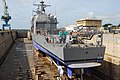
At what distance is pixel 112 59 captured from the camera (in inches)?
589

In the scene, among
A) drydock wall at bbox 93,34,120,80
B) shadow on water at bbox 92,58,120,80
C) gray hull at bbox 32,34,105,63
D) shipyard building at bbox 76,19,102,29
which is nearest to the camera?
gray hull at bbox 32,34,105,63

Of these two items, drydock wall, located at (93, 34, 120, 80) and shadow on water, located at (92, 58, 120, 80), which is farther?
drydock wall, located at (93, 34, 120, 80)

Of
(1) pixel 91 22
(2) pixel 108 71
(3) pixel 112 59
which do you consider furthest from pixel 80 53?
(1) pixel 91 22

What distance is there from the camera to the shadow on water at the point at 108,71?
13.9m

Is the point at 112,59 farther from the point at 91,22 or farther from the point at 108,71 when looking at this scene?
the point at 91,22

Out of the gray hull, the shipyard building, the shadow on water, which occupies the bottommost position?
the shadow on water

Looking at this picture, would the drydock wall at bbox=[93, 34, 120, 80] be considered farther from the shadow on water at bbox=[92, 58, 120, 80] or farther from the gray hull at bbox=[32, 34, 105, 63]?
the gray hull at bbox=[32, 34, 105, 63]

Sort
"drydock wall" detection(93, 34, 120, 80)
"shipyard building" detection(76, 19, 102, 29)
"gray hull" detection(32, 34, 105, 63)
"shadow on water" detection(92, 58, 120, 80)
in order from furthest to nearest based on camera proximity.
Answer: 1. "shipyard building" detection(76, 19, 102, 29)
2. "drydock wall" detection(93, 34, 120, 80)
3. "shadow on water" detection(92, 58, 120, 80)
4. "gray hull" detection(32, 34, 105, 63)

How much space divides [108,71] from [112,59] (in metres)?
1.05

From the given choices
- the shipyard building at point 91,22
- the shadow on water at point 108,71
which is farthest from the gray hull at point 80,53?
the shipyard building at point 91,22

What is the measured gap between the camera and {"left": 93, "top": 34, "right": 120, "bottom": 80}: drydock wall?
1402 cm

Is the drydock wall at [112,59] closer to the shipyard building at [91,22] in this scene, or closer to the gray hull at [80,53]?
the gray hull at [80,53]

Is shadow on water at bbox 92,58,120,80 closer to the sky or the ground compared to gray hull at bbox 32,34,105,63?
closer to the ground

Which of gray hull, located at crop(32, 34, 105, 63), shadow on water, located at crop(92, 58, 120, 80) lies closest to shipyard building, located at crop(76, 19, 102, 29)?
shadow on water, located at crop(92, 58, 120, 80)
